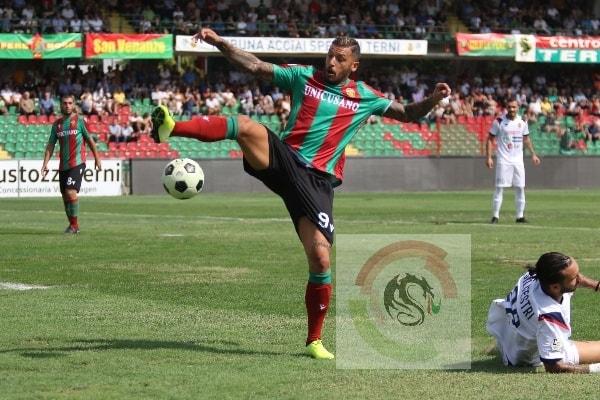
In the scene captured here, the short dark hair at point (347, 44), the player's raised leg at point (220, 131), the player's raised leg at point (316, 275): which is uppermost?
the short dark hair at point (347, 44)

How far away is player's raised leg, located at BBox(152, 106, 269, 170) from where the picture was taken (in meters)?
8.31

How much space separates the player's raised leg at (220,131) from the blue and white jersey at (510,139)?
1605 cm

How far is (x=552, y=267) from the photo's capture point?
7.78m

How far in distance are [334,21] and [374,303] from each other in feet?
129

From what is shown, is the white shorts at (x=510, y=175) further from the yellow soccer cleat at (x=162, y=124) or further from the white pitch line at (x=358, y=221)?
the yellow soccer cleat at (x=162, y=124)

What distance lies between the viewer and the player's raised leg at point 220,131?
27.3 feet

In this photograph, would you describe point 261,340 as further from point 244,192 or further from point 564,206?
point 244,192

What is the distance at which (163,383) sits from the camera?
7.43 meters

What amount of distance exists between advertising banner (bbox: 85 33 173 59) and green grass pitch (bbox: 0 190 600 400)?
695 inches

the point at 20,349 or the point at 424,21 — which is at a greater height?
the point at 424,21

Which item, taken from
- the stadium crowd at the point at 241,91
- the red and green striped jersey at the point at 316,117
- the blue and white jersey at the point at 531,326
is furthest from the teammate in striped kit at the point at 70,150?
the stadium crowd at the point at 241,91

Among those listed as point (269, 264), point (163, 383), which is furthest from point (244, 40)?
point (163, 383)

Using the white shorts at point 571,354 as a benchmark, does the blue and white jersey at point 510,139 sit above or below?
above

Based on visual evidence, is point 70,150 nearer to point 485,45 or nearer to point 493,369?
point 493,369
